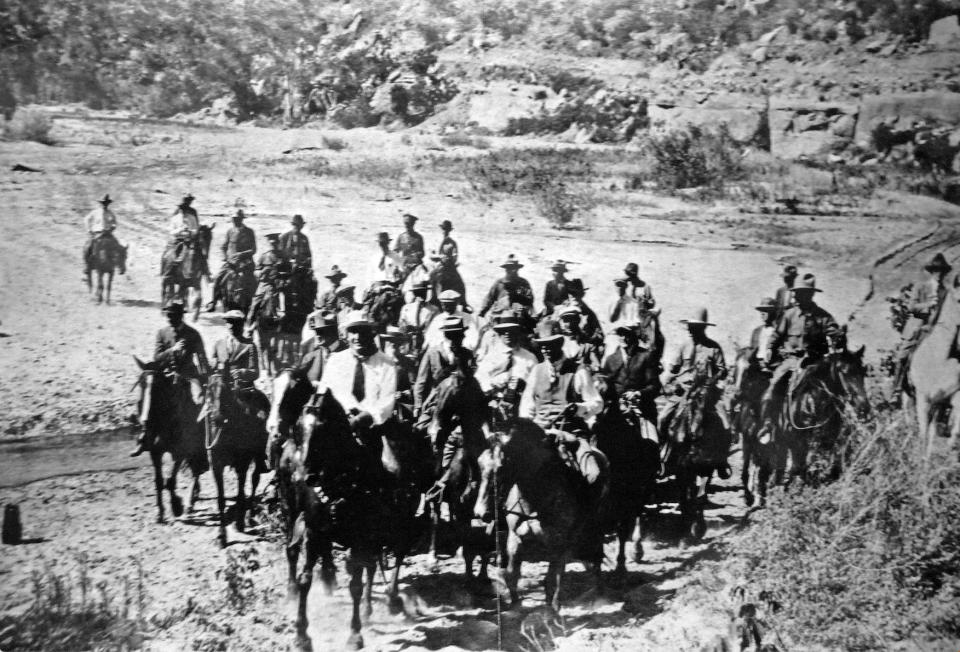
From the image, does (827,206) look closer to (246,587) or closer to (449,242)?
(449,242)

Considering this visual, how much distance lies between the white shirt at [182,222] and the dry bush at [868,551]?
256 inches

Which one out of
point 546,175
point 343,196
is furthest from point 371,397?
point 546,175

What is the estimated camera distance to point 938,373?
7.17 metres

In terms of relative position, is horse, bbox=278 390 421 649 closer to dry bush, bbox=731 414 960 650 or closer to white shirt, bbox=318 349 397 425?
white shirt, bbox=318 349 397 425

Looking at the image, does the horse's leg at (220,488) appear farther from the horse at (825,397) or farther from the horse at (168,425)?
the horse at (825,397)

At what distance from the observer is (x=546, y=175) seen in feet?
36.1

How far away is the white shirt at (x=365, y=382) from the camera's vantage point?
19.3ft

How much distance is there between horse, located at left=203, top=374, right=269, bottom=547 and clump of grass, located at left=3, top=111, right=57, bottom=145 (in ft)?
9.63

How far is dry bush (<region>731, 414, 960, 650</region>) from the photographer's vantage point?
5902mm

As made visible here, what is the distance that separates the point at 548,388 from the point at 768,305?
11.2ft

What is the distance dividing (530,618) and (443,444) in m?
1.59

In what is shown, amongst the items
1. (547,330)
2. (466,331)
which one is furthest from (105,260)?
(547,330)

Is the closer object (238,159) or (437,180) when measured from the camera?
(238,159)

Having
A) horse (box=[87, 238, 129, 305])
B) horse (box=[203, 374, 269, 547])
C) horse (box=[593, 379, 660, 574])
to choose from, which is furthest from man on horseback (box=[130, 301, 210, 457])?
horse (box=[593, 379, 660, 574])
